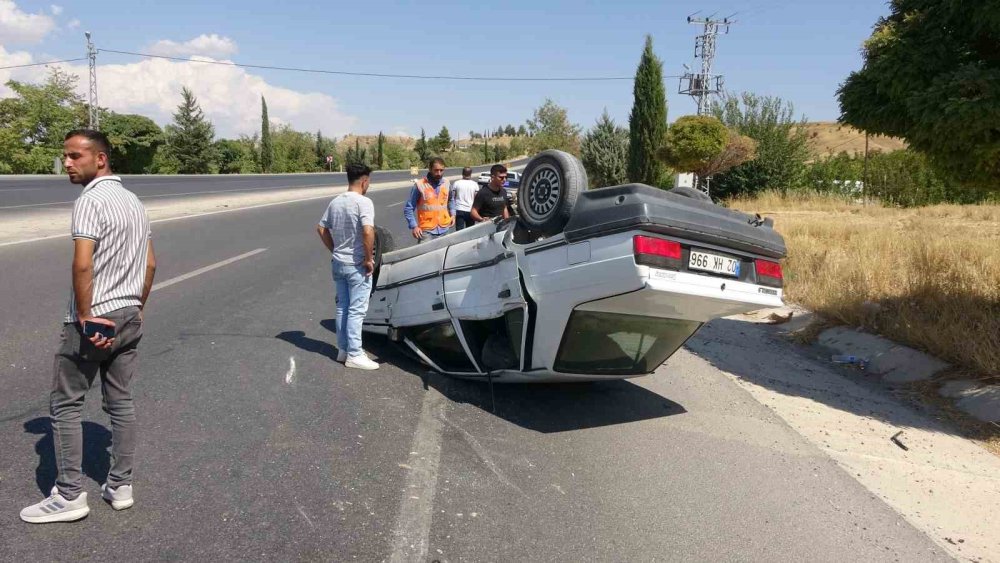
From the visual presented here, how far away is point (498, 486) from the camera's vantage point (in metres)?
3.72

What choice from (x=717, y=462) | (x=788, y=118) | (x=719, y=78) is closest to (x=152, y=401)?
(x=717, y=462)

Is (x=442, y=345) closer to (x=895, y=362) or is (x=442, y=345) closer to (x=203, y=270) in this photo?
(x=895, y=362)

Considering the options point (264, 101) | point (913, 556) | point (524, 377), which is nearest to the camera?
point (913, 556)

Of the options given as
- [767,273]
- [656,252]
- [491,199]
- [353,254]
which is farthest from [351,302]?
[491,199]

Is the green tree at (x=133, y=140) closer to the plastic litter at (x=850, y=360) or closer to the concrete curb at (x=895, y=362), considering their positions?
the concrete curb at (x=895, y=362)

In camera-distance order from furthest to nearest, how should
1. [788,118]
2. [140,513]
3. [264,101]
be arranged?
[264,101]
[788,118]
[140,513]

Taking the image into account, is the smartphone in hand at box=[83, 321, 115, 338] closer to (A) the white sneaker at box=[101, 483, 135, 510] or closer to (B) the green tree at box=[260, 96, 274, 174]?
(A) the white sneaker at box=[101, 483, 135, 510]

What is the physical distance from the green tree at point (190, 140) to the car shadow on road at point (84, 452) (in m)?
60.1

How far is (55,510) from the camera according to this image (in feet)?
9.86

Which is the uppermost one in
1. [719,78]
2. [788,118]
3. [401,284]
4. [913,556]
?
[719,78]

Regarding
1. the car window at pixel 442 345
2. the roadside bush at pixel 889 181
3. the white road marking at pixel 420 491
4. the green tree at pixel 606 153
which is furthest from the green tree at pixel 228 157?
the white road marking at pixel 420 491

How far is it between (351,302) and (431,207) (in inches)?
128

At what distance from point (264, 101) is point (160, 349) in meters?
75.2

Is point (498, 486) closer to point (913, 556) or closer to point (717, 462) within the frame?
point (717, 462)
